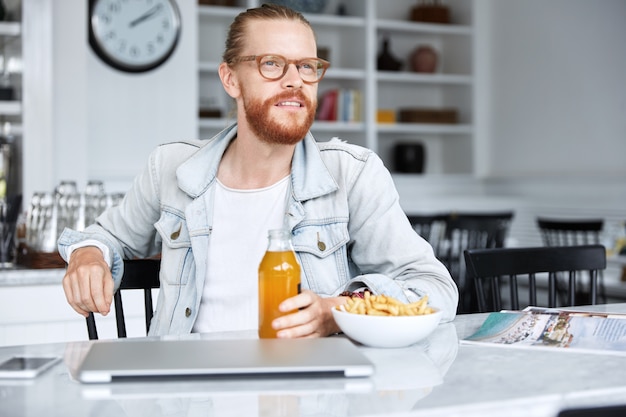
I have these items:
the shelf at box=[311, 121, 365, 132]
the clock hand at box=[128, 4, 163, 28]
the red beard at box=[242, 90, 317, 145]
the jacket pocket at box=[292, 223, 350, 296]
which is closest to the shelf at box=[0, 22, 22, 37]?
the clock hand at box=[128, 4, 163, 28]

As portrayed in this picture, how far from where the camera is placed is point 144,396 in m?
0.91

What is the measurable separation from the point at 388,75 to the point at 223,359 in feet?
17.2

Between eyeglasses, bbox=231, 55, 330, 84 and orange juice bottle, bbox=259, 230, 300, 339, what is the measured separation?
42 cm

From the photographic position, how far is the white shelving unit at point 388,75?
19.0 feet

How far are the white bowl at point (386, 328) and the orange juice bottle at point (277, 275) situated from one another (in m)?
0.08

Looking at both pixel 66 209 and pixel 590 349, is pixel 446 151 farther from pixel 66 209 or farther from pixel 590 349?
pixel 590 349

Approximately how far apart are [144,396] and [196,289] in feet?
2.07

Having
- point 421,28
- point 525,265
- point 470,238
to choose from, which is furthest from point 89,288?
point 421,28

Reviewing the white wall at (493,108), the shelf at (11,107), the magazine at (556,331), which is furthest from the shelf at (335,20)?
the magazine at (556,331)

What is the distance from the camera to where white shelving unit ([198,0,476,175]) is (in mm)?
5793

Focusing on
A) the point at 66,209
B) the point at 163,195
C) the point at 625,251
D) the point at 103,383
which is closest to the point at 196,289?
the point at 163,195

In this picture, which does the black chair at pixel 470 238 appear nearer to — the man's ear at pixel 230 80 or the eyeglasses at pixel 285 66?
the man's ear at pixel 230 80

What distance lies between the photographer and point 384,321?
3.67 ft

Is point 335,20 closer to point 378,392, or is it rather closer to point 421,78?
point 421,78
